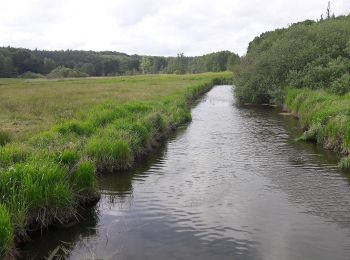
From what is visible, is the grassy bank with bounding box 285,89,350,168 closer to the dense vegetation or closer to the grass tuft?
the dense vegetation

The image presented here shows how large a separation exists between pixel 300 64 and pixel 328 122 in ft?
69.6

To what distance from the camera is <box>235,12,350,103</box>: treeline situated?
120ft

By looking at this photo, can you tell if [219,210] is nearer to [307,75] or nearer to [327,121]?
[327,121]

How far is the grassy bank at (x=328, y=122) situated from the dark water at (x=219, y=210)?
0.76m

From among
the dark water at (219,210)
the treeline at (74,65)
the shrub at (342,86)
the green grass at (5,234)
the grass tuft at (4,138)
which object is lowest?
the dark water at (219,210)

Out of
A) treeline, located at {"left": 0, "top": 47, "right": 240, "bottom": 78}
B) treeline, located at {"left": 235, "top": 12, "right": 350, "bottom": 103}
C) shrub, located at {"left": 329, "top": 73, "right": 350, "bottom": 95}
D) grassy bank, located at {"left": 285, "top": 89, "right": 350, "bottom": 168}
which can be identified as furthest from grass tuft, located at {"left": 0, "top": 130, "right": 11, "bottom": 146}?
treeline, located at {"left": 0, "top": 47, "right": 240, "bottom": 78}

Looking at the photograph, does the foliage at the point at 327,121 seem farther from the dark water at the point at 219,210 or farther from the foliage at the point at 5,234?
the foliage at the point at 5,234

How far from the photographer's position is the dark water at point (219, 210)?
10312 millimetres

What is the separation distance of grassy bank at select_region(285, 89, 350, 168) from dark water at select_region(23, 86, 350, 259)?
758mm

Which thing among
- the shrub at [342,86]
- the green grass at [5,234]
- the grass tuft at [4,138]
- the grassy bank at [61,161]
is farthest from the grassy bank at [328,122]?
the grass tuft at [4,138]

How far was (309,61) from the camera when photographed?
41406 mm

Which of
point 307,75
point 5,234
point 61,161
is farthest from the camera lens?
point 307,75

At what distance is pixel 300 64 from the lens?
42.0m

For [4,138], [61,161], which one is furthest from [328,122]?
[4,138]
